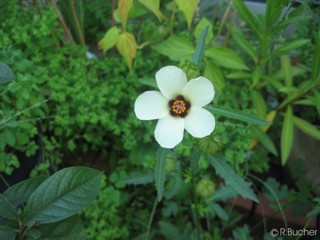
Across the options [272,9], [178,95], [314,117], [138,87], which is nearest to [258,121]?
[178,95]

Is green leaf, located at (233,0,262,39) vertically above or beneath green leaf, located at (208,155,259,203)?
above

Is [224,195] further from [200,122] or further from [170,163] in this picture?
[200,122]

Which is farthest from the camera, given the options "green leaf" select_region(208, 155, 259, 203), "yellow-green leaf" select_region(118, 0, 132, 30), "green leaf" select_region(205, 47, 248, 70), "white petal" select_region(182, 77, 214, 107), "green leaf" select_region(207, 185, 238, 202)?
"green leaf" select_region(205, 47, 248, 70)

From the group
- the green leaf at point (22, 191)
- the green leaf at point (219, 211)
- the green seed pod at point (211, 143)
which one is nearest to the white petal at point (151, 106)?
the green seed pod at point (211, 143)

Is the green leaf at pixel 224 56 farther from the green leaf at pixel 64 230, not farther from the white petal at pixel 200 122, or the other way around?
the green leaf at pixel 64 230

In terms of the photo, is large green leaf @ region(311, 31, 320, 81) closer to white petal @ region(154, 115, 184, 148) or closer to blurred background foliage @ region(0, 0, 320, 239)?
blurred background foliage @ region(0, 0, 320, 239)

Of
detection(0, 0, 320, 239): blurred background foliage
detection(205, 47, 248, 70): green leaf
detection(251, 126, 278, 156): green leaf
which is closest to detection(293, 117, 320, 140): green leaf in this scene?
detection(0, 0, 320, 239): blurred background foliage

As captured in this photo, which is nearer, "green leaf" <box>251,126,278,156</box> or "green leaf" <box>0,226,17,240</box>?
"green leaf" <box>0,226,17,240</box>
